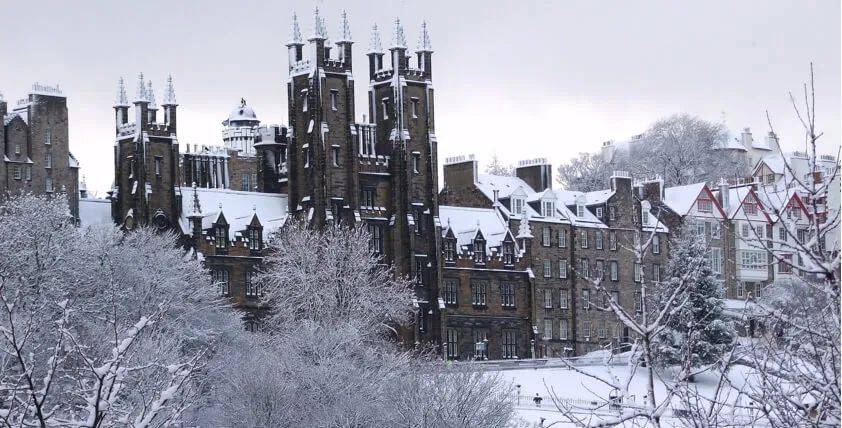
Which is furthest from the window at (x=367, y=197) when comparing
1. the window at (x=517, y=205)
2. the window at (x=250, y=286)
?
the window at (x=517, y=205)

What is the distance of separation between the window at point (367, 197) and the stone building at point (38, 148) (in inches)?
638

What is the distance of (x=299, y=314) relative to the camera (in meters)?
83.0

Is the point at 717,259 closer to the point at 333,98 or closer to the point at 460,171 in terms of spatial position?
the point at 460,171

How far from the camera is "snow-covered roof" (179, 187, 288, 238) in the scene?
299 feet

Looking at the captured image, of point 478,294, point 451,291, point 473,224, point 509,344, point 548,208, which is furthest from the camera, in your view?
point 548,208

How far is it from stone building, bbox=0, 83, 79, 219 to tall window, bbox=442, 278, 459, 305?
2137 cm

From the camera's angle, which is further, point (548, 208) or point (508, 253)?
point (548, 208)

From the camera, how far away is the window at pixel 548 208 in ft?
343

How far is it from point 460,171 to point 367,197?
12.5 metres

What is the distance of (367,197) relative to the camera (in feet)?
313

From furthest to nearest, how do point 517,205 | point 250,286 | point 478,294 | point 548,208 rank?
point 548,208 < point 517,205 < point 478,294 < point 250,286

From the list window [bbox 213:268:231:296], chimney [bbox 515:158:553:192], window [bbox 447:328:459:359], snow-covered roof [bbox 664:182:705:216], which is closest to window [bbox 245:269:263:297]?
window [bbox 213:268:231:296]

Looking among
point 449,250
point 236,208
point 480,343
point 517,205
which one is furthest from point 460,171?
point 236,208

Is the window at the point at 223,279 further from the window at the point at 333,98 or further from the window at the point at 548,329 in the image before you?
the window at the point at 548,329
